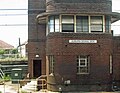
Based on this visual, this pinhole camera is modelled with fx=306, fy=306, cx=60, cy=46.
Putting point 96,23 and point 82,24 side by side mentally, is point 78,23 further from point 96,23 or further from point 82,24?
point 96,23

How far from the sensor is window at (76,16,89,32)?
79.0 ft

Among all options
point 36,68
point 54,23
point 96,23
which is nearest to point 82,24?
point 96,23

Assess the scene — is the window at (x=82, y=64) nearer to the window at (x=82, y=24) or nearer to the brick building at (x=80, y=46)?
the brick building at (x=80, y=46)

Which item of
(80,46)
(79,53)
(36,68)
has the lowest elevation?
(36,68)

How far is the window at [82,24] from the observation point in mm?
24094

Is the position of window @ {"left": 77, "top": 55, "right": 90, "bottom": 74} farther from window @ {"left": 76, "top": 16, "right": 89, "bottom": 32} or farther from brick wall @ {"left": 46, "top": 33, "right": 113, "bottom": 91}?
window @ {"left": 76, "top": 16, "right": 89, "bottom": 32}

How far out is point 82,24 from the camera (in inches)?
949

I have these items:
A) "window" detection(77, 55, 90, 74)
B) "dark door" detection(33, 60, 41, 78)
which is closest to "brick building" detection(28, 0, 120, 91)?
"window" detection(77, 55, 90, 74)

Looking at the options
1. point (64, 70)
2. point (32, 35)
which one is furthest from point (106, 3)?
point (32, 35)

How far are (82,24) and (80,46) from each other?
1807mm

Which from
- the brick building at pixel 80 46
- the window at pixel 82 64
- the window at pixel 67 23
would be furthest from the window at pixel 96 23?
the window at pixel 82 64

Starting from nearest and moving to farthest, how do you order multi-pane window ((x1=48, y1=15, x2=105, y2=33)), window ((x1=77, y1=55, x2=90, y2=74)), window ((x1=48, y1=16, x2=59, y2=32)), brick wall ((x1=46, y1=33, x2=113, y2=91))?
brick wall ((x1=46, y1=33, x2=113, y2=91)), window ((x1=77, y1=55, x2=90, y2=74)), multi-pane window ((x1=48, y1=15, x2=105, y2=33)), window ((x1=48, y1=16, x2=59, y2=32))

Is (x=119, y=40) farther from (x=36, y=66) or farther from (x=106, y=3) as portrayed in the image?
(x=36, y=66)

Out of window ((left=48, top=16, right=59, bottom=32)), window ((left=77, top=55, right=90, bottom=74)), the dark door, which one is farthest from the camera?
the dark door
